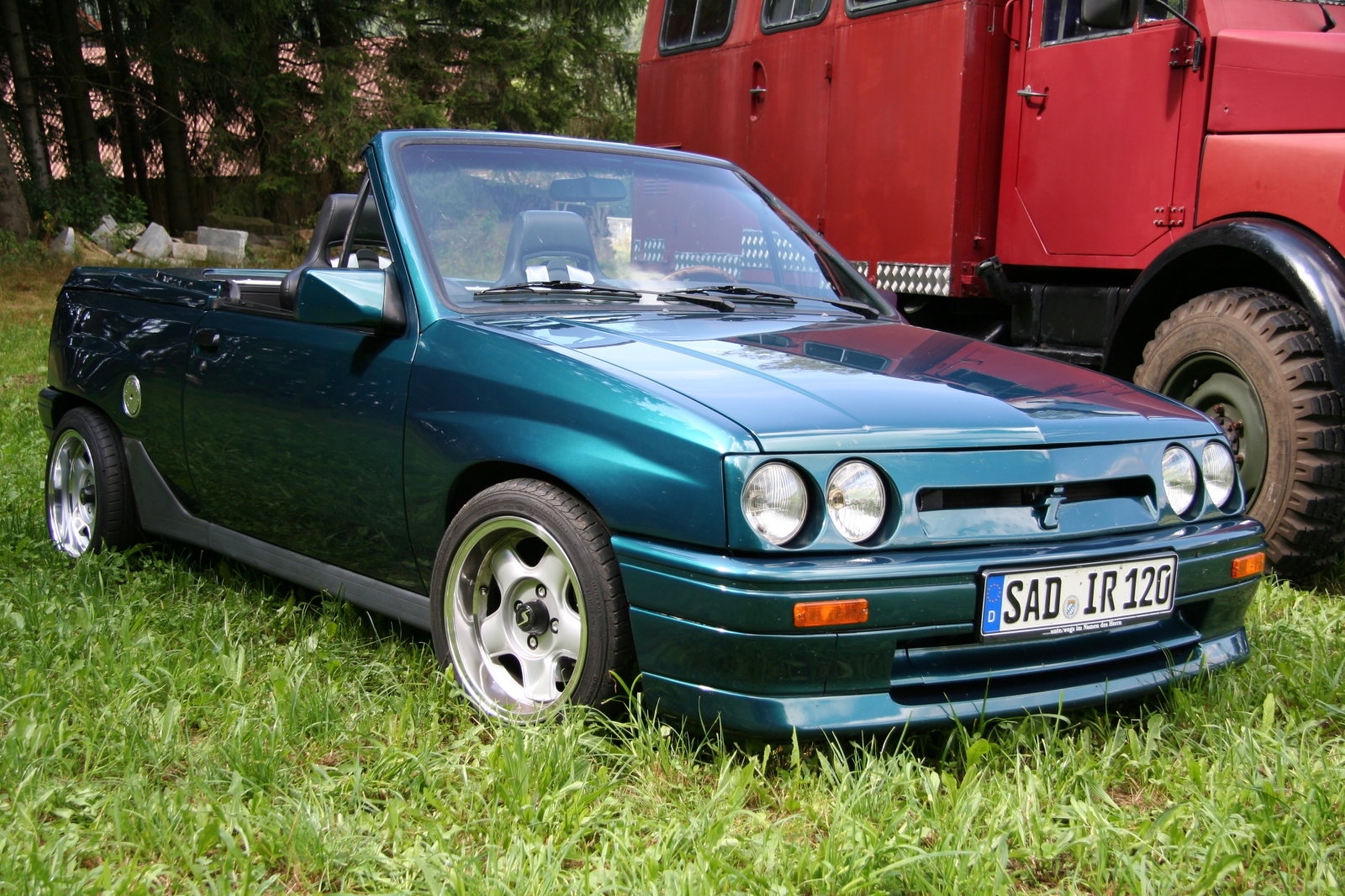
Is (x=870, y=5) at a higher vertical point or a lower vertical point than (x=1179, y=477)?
higher

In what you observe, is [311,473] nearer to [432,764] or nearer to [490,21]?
[432,764]

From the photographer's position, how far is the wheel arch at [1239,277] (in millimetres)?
4090

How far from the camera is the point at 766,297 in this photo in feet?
12.1

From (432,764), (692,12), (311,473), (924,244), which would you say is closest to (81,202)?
(692,12)

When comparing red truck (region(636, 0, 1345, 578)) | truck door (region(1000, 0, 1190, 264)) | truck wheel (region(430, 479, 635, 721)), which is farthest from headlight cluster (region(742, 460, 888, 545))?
truck door (region(1000, 0, 1190, 264))

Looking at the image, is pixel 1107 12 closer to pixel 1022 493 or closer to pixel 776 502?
pixel 1022 493

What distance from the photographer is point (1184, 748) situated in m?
2.70

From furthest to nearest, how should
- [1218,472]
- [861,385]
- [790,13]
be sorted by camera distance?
[790,13]
[1218,472]
[861,385]

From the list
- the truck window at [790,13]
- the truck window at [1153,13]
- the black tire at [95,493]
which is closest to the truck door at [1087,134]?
the truck window at [1153,13]

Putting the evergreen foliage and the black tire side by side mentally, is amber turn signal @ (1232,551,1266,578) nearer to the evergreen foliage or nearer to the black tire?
the black tire

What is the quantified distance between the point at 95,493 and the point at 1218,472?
142 inches

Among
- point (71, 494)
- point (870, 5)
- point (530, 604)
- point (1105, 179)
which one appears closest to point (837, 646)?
point (530, 604)

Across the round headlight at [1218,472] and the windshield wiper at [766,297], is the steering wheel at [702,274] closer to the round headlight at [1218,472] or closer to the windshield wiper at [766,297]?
the windshield wiper at [766,297]

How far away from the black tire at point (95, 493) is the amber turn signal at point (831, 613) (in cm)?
290
